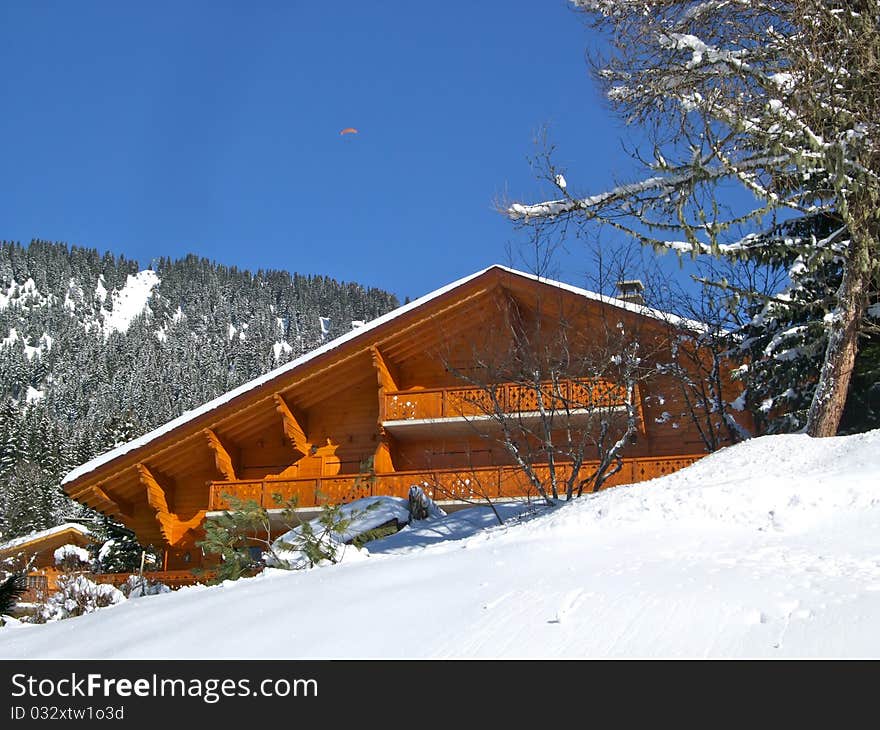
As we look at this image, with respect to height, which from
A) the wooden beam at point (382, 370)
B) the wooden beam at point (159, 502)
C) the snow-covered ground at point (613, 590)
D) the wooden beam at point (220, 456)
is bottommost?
the snow-covered ground at point (613, 590)

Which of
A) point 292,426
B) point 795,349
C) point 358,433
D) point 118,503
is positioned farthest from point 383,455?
point 795,349

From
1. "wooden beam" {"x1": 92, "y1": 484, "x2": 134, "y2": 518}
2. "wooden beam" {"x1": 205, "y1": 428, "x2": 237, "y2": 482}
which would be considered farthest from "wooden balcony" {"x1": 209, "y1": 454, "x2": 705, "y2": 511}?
"wooden beam" {"x1": 92, "y1": 484, "x2": 134, "y2": 518}

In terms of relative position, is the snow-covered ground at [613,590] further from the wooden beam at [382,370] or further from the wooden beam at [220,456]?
the wooden beam at [220,456]

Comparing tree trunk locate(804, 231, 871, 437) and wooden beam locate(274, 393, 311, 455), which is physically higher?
wooden beam locate(274, 393, 311, 455)

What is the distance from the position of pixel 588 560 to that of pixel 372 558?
347cm

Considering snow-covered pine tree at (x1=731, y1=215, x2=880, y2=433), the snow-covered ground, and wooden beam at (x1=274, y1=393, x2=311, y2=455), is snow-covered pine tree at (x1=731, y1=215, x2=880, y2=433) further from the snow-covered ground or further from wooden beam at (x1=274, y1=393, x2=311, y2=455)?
wooden beam at (x1=274, y1=393, x2=311, y2=455)

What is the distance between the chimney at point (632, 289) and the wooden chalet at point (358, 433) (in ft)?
4.29

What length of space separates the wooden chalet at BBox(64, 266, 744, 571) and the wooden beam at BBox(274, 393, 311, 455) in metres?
0.03

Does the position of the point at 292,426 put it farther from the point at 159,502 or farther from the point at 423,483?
the point at 423,483

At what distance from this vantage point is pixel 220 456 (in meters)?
22.6

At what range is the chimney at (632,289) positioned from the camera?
18328 mm

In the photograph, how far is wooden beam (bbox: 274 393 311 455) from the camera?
22.5 metres

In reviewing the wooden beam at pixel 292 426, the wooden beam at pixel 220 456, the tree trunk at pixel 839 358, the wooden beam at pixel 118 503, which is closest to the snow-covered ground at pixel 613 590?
the tree trunk at pixel 839 358

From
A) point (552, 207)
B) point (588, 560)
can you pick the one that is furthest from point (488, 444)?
point (588, 560)
